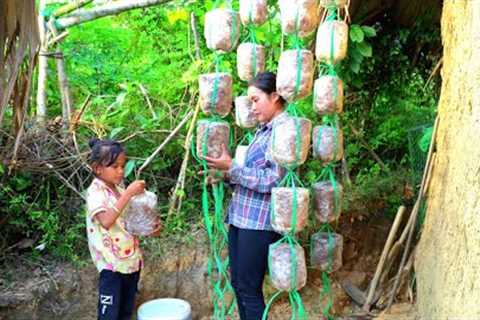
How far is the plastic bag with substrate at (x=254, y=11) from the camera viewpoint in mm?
2057

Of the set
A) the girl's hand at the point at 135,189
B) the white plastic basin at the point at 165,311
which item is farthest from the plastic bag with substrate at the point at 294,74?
the white plastic basin at the point at 165,311

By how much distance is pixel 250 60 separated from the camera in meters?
2.22

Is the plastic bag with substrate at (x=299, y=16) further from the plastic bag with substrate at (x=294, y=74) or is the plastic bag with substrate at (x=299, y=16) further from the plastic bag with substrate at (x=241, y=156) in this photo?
the plastic bag with substrate at (x=241, y=156)

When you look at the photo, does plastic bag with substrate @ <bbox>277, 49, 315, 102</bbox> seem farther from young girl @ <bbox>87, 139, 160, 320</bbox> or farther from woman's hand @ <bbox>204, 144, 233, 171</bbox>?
young girl @ <bbox>87, 139, 160, 320</bbox>

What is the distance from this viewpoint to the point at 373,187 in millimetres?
3541

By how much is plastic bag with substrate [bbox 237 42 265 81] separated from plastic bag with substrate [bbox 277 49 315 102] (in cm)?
35

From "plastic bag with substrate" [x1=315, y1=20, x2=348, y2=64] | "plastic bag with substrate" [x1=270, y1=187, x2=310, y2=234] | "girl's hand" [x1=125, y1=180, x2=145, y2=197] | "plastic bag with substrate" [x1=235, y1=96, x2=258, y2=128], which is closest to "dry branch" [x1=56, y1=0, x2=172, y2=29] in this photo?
"plastic bag with substrate" [x1=235, y1=96, x2=258, y2=128]

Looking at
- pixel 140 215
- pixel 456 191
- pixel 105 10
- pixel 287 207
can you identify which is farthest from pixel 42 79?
pixel 456 191

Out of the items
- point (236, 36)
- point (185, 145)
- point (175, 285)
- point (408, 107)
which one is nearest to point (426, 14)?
point (408, 107)

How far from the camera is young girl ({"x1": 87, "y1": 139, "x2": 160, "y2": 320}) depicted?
224cm

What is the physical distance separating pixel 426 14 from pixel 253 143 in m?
2.13

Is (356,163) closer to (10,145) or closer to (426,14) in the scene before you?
(426,14)

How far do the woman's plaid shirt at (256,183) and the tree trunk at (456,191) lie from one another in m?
0.66

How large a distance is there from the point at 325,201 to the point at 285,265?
361 millimetres
